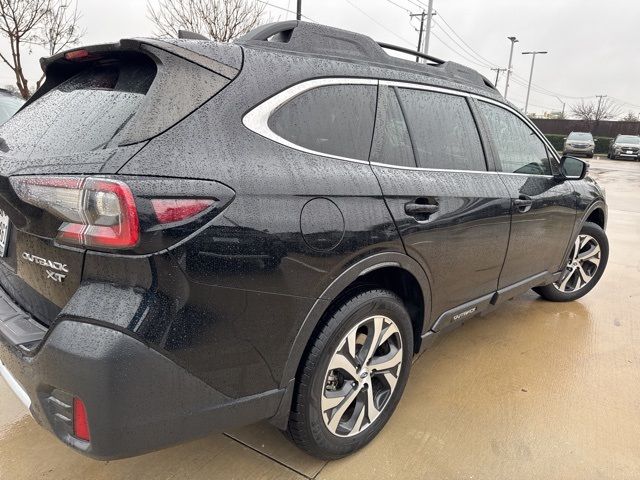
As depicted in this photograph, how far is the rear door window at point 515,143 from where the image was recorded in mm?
2875

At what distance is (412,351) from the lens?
2.31 metres

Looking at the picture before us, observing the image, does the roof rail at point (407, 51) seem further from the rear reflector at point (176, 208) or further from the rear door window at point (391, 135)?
the rear reflector at point (176, 208)

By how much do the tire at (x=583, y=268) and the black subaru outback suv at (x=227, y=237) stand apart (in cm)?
205

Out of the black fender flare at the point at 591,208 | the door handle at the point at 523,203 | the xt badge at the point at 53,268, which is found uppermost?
the door handle at the point at 523,203

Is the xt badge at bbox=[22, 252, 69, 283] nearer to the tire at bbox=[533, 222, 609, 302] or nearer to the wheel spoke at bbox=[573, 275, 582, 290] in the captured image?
the tire at bbox=[533, 222, 609, 302]

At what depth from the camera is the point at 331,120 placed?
1.90 metres

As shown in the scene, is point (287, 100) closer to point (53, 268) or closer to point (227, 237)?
point (227, 237)

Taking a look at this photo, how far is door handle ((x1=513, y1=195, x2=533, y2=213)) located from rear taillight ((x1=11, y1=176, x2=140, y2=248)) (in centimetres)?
228

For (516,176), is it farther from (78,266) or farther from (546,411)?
(78,266)

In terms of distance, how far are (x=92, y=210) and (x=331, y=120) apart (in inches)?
39.0

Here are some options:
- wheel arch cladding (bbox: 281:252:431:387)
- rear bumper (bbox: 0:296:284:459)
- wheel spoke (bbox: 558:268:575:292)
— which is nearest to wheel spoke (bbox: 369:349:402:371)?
wheel arch cladding (bbox: 281:252:431:387)

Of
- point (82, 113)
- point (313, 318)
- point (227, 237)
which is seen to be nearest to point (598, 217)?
point (313, 318)

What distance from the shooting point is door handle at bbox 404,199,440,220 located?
6.79 feet

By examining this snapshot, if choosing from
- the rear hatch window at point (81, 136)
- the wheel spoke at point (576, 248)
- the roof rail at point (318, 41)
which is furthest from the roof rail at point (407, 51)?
the wheel spoke at point (576, 248)
